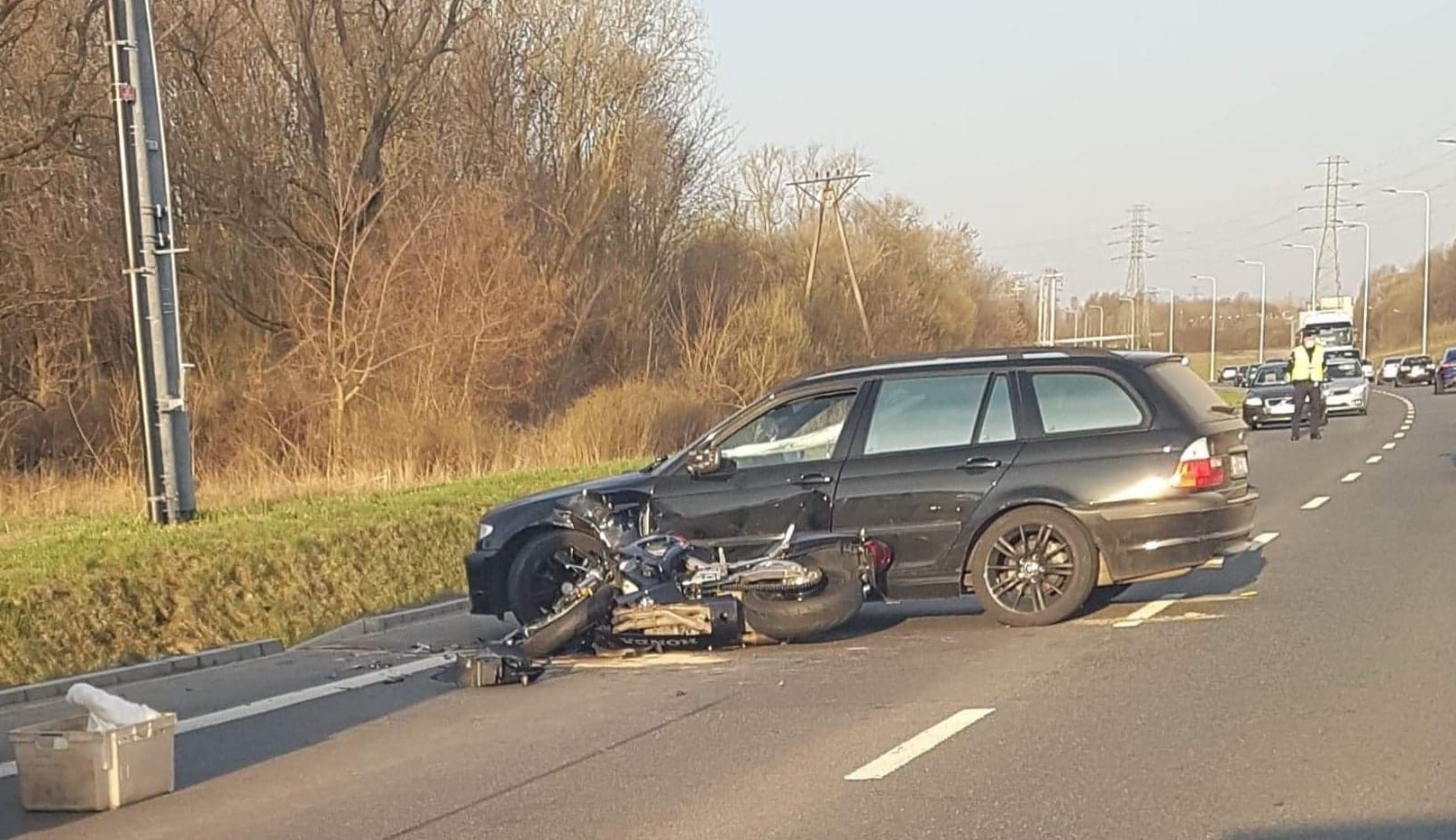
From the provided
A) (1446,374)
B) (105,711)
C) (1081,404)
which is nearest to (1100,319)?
(1446,374)

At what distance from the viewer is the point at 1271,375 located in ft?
138

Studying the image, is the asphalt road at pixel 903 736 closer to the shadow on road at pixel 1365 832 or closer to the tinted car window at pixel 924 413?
the shadow on road at pixel 1365 832

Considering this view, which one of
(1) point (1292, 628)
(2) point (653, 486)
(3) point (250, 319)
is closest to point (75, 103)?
(3) point (250, 319)

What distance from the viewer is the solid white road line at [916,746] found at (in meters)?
7.21

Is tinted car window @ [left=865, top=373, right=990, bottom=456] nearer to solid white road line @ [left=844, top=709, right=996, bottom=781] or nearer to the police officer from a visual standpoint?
solid white road line @ [left=844, top=709, right=996, bottom=781]

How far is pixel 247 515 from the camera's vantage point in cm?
1617

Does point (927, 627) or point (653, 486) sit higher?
point (653, 486)

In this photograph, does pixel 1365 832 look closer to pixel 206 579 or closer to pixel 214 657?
pixel 214 657

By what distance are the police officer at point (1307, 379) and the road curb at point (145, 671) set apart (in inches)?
877

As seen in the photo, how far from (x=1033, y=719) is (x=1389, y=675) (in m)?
2.02

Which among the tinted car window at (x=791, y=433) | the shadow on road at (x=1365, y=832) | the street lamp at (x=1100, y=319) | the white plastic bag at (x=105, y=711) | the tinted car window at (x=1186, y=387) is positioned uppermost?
the street lamp at (x=1100, y=319)

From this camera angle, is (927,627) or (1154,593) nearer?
(927,627)

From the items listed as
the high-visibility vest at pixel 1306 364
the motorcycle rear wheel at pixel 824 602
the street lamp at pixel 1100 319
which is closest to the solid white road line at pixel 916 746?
the motorcycle rear wheel at pixel 824 602

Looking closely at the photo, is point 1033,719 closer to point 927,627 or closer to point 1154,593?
point 927,627
